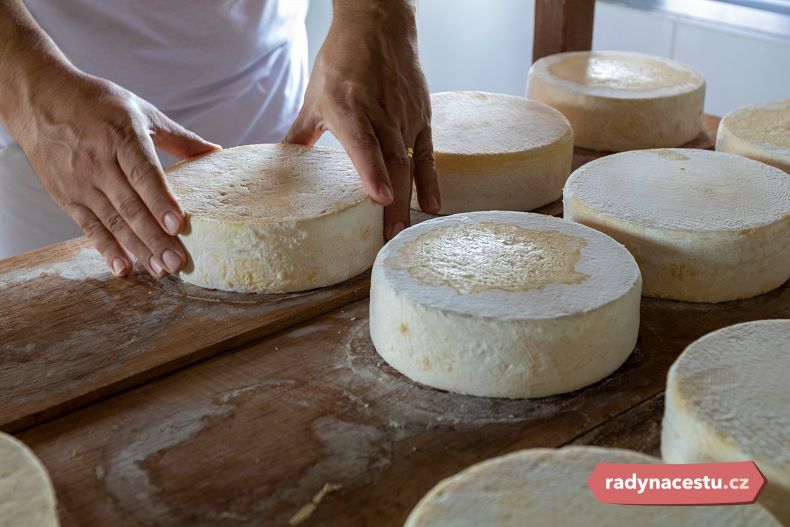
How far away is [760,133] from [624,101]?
0.34 metres

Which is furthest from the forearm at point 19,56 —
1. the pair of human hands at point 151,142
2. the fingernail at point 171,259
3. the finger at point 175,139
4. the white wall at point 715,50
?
the white wall at point 715,50

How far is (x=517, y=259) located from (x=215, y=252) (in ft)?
1.81

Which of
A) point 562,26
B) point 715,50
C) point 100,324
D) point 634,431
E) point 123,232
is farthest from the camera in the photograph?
point 715,50

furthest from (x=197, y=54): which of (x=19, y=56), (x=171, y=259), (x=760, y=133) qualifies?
(x=760, y=133)

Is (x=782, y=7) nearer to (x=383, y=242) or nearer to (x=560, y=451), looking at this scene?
(x=383, y=242)

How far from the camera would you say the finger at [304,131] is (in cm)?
196

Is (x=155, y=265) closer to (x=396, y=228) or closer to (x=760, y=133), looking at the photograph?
(x=396, y=228)

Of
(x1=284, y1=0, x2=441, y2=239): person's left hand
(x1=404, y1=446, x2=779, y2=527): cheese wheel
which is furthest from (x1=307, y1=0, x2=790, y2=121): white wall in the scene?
(x1=404, y1=446, x2=779, y2=527): cheese wheel

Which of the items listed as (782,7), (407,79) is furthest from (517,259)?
(782,7)

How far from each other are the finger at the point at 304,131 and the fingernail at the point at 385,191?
1.02ft

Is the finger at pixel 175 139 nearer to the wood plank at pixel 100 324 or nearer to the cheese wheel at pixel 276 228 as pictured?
the cheese wheel at pixel 276 228

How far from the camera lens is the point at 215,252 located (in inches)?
64.6

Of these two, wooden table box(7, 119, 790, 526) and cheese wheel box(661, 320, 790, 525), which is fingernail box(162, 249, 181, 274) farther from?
cheese wheel box(661, 320, 790, 525)

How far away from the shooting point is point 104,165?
1655 mm
